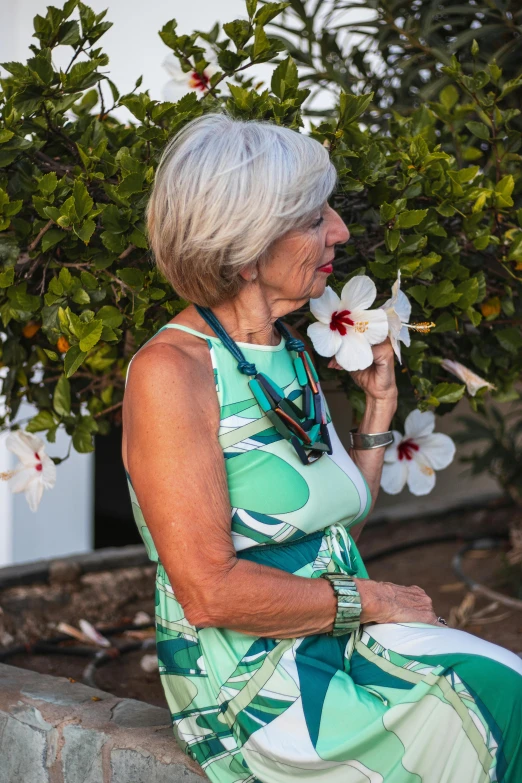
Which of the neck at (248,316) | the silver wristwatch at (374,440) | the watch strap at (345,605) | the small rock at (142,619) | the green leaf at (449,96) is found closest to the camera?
the watch strap at (345,605)

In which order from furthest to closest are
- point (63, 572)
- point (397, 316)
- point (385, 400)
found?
point (63, 572) < point (385, 400) < point (397, 316)

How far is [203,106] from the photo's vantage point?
7.39 feet

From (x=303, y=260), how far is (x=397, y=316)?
35 centimetres

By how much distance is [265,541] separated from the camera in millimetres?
1873

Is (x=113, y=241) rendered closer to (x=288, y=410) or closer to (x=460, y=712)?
(x=288, y=410)

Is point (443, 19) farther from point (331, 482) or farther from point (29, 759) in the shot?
point (29, 759)

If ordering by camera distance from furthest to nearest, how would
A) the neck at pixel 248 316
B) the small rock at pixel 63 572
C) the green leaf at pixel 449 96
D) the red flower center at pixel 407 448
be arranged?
the small rock at pixel 63 572
the green leaf at pixel 449 96
the red flower center at pixel 407 448
the neck at pixel 248 316

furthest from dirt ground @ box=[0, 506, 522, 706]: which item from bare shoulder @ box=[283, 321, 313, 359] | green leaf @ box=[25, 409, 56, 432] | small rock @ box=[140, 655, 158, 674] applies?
bare shoulder @ box=[283, 321, 313, 359]

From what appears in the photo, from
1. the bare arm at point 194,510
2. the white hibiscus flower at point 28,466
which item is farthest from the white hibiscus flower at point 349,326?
the white hibiscus flower at point 28,466

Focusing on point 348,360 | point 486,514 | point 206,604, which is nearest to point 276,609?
point 206,604

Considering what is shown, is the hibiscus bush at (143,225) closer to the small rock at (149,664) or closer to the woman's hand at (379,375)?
the woman's hand at (379,375)

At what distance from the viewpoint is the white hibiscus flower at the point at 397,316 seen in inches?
85.4

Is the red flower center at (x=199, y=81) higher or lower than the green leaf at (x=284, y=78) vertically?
higher

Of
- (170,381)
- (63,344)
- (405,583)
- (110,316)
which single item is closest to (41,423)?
(63,344)
